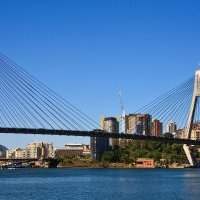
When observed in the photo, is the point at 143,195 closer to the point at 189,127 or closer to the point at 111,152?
the point at 189,127

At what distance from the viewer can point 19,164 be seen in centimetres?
16212

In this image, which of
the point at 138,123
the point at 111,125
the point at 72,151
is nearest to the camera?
the point at 138,123

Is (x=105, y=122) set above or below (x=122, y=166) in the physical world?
above

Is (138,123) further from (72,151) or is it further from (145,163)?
(72,151)

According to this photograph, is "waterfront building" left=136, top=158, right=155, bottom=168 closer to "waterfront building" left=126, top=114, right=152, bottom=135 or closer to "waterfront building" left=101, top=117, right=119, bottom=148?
"waterfront building" left=126, top=114, right=152, bottom=135

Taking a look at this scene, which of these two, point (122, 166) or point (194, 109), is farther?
point (122, 166)

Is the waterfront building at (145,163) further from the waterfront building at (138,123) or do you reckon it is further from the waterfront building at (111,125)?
the waterfront building at (111,125)

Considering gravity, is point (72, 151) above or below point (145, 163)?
above

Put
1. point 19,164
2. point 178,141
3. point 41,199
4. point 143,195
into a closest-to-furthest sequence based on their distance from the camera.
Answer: point 41,199 < point 143,195 < point 178,141 < point 19,164

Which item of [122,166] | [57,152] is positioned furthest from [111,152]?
[57,152]

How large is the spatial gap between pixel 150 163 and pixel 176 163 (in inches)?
264

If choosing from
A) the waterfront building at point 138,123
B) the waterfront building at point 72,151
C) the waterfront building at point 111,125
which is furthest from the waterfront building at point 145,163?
the waterfront building at point 72,151

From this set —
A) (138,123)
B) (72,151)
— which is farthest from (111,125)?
(72,151)

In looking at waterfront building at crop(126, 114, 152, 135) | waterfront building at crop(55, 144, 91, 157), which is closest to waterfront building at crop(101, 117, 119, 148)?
waterfront building at crop(126, 114, 152, 135)
